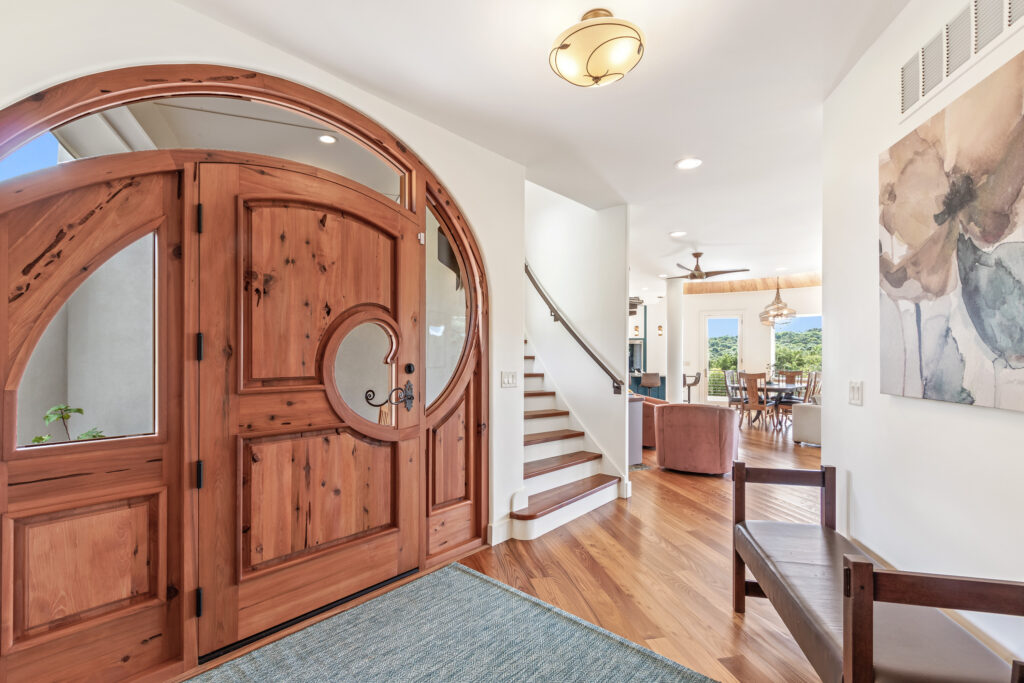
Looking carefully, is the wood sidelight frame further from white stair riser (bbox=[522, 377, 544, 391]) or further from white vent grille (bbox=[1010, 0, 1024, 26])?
white vent grille (bbox=[1010, 0, 1024, 26])

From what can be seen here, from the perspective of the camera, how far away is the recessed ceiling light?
3.31 metres

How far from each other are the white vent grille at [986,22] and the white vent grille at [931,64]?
0.53ft

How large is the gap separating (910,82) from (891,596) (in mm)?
1827

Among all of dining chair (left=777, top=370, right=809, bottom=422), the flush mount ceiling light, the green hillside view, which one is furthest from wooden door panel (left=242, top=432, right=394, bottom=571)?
the green hillside view

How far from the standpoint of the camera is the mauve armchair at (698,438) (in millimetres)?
4816

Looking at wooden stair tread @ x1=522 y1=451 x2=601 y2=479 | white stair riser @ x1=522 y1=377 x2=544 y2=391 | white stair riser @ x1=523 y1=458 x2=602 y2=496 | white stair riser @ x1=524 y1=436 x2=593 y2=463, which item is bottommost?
white stair riser @ x1=523 y1=458 x2=602 y2=496

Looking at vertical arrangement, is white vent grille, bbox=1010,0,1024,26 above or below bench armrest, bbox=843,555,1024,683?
above

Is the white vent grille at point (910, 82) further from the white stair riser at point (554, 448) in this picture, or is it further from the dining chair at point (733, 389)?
the dining chair at point (733, 389)

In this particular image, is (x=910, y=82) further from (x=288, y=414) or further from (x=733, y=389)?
(x=733, y=389)

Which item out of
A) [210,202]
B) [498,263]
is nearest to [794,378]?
[498,263]

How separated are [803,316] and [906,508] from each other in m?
9.52

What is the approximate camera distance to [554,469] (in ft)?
12.3

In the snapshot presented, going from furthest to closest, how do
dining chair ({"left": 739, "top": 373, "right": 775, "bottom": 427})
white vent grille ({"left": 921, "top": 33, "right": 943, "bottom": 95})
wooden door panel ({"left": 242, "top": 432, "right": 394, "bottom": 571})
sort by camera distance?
dining chair ({"left": 739, "top": 373, "right": 775, "bottom": 427})
wooden door panel ({"left": 242, "top": 432, "right": 394, "bottom": 571})
white vent grille ({"left": 921, "top": 33, "right": 943, "bottom": 95})

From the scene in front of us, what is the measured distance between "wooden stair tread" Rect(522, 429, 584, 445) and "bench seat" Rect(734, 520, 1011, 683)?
6.92 ft
